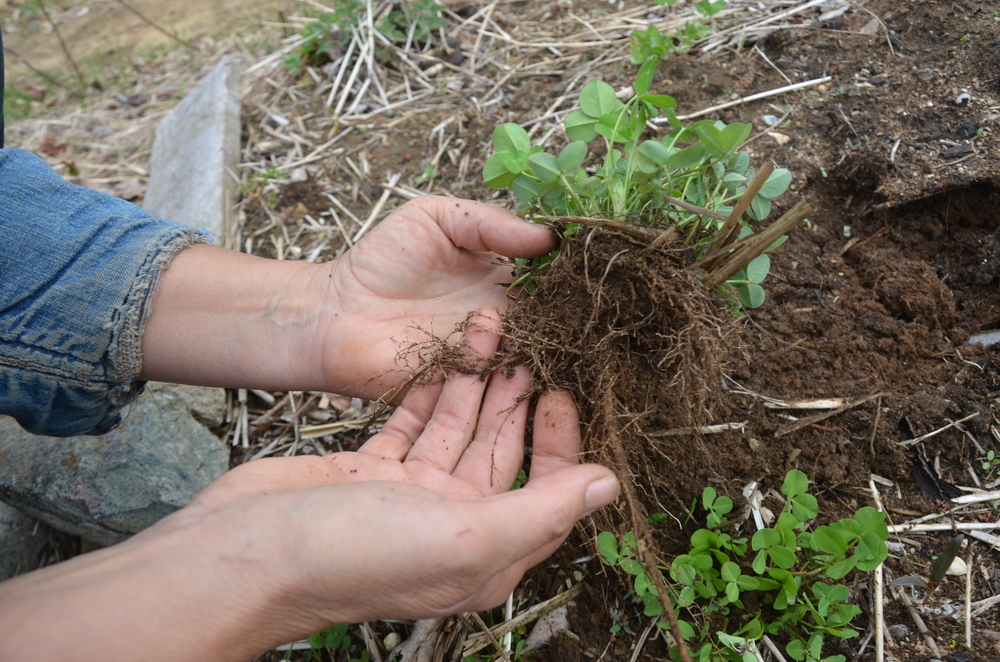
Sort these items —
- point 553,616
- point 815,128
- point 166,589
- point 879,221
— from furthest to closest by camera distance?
1. point 815,128
2. point 879,221
3. point 553,616
4. point 166,589

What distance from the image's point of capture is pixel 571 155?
1658mm

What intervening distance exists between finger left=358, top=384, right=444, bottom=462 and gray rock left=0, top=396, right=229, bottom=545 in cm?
85

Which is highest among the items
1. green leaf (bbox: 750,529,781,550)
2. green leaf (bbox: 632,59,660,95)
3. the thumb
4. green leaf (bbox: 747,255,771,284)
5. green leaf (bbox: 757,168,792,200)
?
green leaf (bbox: 632,59,660,95)

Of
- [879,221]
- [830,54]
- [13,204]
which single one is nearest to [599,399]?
[879,221]

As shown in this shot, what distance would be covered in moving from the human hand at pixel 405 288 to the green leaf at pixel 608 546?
752mm

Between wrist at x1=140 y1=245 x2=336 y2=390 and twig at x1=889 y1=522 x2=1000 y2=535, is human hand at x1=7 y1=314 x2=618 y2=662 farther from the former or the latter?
A: twig at x1=889 y1=522 x2=1000 y2=535

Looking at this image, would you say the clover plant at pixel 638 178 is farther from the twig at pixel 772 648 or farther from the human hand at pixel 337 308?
the twig at pixel 772 648

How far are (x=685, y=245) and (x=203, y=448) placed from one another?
6.06 ft

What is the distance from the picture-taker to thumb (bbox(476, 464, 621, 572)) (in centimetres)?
125

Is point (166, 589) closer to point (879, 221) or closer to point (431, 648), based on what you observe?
point (431, 648)

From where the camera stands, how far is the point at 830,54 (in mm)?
2678

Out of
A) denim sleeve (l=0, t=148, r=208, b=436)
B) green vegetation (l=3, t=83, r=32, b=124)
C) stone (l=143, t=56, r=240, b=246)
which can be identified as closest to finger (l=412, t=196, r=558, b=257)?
denim sleeve (l=0, t=148, r=208, b=436)

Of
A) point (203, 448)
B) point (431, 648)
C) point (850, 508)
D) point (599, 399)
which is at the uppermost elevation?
point (599, 399)

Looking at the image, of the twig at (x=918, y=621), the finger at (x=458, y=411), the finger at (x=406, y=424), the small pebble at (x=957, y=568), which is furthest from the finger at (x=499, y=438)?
the small pebble at (x=957, y=568)
